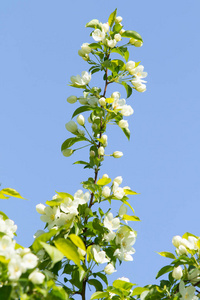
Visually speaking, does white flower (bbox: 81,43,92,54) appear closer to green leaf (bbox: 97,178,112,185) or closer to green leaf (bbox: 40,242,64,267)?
green leaf (bbox: 97,178,112,185)

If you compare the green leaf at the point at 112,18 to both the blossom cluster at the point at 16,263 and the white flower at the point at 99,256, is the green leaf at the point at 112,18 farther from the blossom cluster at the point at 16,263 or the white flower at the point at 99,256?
the blossom cluster at the point at 16,263

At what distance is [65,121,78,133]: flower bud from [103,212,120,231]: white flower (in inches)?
28.4

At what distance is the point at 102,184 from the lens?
2793 mm

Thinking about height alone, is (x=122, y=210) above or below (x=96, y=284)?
above

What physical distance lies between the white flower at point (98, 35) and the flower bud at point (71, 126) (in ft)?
2.20

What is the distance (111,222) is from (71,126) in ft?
2.59

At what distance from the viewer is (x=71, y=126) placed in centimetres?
306

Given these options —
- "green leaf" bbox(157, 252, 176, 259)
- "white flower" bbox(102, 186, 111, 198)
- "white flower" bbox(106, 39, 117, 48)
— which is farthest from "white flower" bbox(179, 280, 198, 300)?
"white flower" bbox(106, 39, 117, 48)

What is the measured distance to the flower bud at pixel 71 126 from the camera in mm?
3062

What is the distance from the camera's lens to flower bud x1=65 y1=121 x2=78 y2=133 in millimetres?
3062

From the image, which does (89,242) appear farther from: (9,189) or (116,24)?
(116,24)

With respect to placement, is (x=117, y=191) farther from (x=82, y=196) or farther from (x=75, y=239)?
(x=75, y=239)

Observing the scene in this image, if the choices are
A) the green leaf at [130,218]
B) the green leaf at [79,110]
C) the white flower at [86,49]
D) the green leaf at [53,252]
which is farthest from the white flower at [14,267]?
the white flower at [86,49]

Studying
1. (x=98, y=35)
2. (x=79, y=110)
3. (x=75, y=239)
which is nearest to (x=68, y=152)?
(x=79, y=110)
